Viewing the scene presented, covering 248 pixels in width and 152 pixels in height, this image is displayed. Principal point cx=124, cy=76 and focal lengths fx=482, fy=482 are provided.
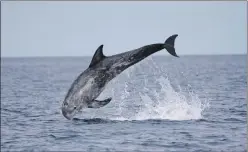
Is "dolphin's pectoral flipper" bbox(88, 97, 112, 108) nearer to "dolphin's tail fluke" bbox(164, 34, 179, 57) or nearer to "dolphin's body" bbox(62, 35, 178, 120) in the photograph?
"dolphin's body" bbox(62, 35, 178, 120)

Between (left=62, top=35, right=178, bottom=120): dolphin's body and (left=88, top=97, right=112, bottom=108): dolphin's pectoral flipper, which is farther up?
(left=62, top=35, right=178, bottom=120): dolphin's body

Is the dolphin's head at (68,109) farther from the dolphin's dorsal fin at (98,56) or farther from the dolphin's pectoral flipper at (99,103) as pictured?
the dolphin's dorsal fin at (98,56)

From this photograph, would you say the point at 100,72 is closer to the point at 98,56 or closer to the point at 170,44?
the point at 98,56

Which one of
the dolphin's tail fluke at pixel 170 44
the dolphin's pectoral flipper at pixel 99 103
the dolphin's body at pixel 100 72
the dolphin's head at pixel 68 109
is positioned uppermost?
the dolphin's tail fluke at pixel 170 44

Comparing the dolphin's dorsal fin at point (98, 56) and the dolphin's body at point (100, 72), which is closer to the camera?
the dolphin's dorsal fin at point (98, 56)

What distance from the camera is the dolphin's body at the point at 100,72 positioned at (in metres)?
17.1

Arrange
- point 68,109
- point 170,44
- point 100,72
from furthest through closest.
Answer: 1. point 68,109
2. point 100,72
3. point 170,44

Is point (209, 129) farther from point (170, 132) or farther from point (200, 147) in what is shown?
point (200, 147)

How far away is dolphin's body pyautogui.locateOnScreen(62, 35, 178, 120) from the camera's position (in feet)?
56.0

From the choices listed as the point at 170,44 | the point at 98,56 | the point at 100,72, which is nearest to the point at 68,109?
the point at 100,72

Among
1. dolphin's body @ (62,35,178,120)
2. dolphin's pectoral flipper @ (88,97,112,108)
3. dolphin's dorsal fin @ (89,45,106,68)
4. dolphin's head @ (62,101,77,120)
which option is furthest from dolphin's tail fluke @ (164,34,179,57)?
dolphin's head @ (62,101,77,120)

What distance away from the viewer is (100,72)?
1753 centimetres

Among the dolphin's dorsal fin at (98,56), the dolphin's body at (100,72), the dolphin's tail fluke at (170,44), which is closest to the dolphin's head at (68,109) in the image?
the dolphin's body at (100,72)

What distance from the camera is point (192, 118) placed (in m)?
21.5
